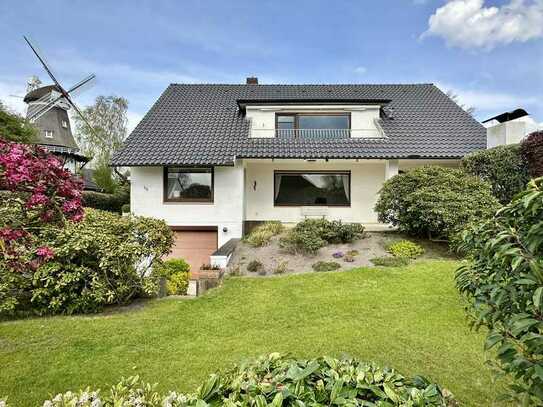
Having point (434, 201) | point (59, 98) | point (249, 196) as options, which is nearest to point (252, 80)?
point (249, 196)

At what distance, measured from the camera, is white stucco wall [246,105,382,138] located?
15492 millimetres

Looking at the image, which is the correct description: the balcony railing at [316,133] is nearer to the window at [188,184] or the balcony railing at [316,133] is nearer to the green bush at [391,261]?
the window at [188,184]

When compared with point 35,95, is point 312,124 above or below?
below

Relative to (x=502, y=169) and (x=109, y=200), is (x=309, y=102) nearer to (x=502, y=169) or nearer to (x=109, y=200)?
(x=502, y=169)

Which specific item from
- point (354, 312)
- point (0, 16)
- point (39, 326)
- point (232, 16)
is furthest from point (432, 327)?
point (0, 16)

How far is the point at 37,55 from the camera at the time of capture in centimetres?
2880

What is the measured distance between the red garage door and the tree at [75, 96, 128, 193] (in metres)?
22.9

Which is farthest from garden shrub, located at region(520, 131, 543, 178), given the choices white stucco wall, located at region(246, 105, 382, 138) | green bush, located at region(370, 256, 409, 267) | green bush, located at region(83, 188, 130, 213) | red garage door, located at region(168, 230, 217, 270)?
green bush, located at region(83, 188, 130, 213)

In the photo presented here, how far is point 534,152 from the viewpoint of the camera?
1186 cm

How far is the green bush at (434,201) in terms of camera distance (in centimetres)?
1044

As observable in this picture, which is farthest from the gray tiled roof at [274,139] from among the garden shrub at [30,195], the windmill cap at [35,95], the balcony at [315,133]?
the windmill cap at [35,95]

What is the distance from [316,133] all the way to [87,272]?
37.6 ft

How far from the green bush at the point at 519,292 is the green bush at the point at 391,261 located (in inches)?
295

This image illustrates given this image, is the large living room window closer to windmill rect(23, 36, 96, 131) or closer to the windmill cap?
windmill rect(23, 36, 96, 131)
